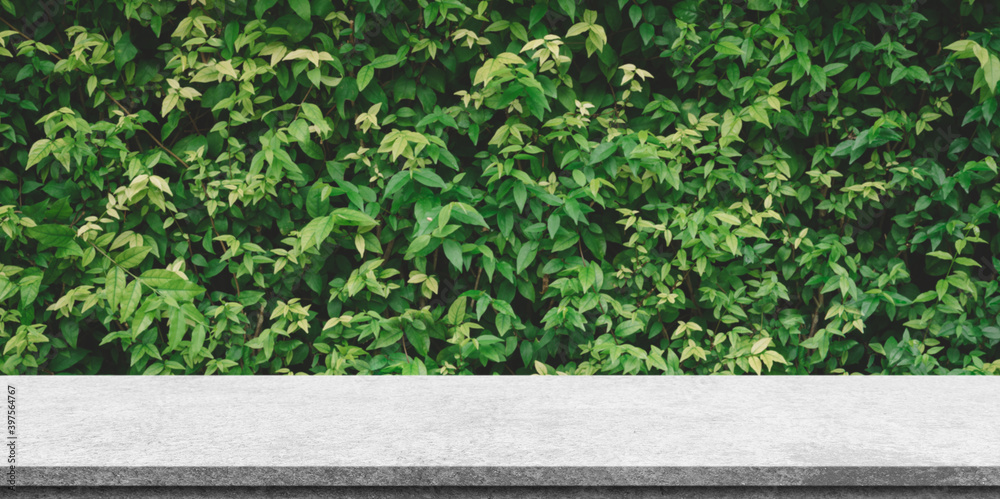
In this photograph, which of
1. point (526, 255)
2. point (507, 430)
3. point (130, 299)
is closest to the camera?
point (507, 430)

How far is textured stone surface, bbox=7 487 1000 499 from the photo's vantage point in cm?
132

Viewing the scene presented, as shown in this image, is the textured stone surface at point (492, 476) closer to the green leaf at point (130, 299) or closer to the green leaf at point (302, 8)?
the green leaf at point (130, 299)

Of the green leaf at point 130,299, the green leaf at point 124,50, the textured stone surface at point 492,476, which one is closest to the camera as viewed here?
the textured stone surface at point 492,476

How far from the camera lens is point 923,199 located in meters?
2.29

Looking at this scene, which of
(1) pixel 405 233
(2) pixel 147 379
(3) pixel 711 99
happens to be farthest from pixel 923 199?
(2) pixel 147 379

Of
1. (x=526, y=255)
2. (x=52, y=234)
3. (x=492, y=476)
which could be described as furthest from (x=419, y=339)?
(x=52, y=234)

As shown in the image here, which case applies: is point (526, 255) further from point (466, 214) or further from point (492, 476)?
point (492, 476)

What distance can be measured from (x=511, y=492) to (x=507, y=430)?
21 centimetres

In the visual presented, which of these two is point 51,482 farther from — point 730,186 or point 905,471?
point 730,186

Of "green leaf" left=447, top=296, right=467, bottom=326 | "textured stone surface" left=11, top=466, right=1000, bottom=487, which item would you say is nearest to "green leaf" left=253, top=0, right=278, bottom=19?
"green leaf" left=447, top=296, right=467, bottom=326

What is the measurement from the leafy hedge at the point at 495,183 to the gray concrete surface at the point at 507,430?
0.29 m

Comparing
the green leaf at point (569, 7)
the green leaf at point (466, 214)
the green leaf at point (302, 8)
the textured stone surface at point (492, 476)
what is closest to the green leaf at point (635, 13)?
the green leaf at point (569, 7)

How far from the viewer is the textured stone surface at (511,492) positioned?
132cm

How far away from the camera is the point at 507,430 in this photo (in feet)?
5.04
